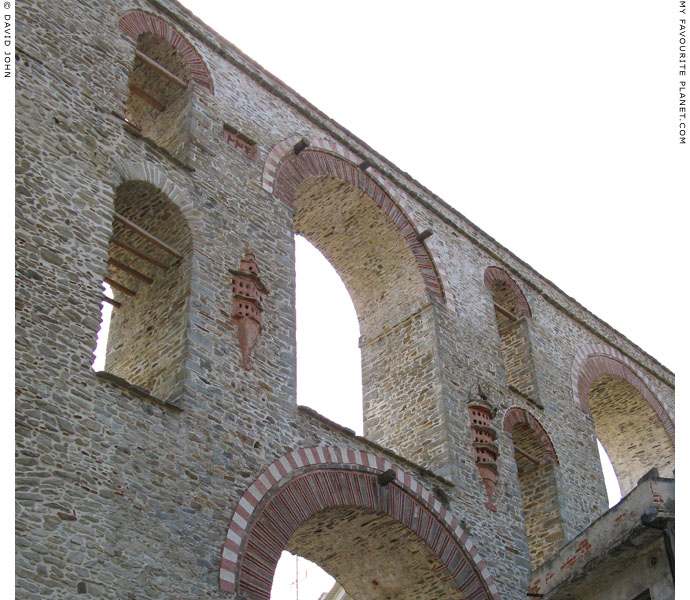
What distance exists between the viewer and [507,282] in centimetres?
1773

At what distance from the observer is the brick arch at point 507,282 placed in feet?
56.6

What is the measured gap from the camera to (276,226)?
13.2 m

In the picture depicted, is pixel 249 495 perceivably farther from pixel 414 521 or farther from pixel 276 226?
pixel 276 226

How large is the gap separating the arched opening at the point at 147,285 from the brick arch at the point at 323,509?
1769 millimetres

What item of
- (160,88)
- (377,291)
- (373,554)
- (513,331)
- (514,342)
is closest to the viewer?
(373,554)

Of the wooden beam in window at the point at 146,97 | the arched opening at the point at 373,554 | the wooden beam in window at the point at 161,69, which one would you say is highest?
the wooden beam in window at the point at 161,69

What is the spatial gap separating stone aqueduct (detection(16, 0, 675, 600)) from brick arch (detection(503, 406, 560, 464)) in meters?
0.05

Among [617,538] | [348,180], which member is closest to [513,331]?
[348,180]

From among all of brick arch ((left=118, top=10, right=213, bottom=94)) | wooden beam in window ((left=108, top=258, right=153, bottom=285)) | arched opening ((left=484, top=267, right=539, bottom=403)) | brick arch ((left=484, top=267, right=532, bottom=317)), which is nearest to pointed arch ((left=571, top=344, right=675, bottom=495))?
brick arch ((left=484, top=267, right=532, bottom=317))

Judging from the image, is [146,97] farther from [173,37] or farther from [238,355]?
[238,355]

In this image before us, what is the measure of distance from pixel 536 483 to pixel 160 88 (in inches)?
332

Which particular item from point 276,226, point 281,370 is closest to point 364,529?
point 281,370

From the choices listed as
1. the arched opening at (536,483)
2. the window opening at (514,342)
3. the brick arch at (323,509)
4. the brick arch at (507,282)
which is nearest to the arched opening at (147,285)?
the brick arch at (323,509)

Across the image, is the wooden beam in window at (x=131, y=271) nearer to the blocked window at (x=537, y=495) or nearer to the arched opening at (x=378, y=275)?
the arched opening at (x=378, y=275)
